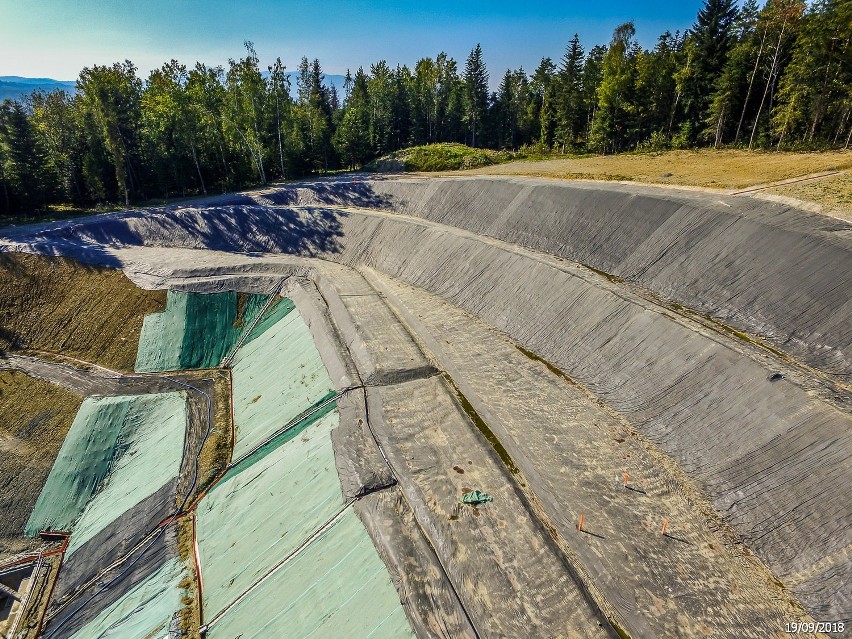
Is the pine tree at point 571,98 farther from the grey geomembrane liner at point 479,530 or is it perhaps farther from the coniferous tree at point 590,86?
the grey geomembrane liner at point 479,530

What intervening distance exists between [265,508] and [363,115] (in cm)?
6540

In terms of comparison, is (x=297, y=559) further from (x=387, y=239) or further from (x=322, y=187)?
(x=322, y=187)

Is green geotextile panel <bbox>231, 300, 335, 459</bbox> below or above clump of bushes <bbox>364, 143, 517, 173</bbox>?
below

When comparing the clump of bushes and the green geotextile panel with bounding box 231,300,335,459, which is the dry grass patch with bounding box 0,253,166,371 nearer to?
the green geotextile panel with bounding box 231,300,335,459

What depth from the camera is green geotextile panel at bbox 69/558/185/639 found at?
42.3 ft

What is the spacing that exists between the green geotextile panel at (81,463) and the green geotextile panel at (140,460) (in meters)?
0.37

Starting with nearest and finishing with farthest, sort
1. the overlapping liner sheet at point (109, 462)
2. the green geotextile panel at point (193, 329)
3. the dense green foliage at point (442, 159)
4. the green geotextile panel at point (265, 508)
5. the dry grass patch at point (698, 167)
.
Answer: the green geotextile panel at point (265, 508) → the overlapping liner sheet at point (109, 462) → the green geotextile panel at point (193, 329) → the dry grass patch at point (698, 167) → the dense green foliage at point (442, 159)

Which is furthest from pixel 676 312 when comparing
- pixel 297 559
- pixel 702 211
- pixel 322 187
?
pixel 322 187

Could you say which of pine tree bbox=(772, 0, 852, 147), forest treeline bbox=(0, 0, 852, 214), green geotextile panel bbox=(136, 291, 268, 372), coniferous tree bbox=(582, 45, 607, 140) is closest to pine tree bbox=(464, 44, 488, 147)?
forest treeline bbox=(0, 0, 852, 214)

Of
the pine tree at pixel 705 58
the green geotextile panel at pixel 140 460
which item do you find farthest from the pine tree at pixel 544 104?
the green geotextile panel at pixel 140 460

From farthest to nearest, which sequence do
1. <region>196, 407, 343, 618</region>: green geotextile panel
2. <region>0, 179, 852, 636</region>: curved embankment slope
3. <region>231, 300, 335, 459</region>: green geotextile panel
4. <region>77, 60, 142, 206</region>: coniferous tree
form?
<region>77, 60, 142, 206</region>: coniferous tree → <region>231, 300, 335, 459</region>: green geotextile panel → <region>196, 407, 343, 618</region>: green geotextile panel → <region>0, 179, 852, 636</region>: curved embankment slope

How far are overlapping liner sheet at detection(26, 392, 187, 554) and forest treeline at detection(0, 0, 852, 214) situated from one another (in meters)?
34.9

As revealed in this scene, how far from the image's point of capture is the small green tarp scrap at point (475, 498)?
13.2 m
